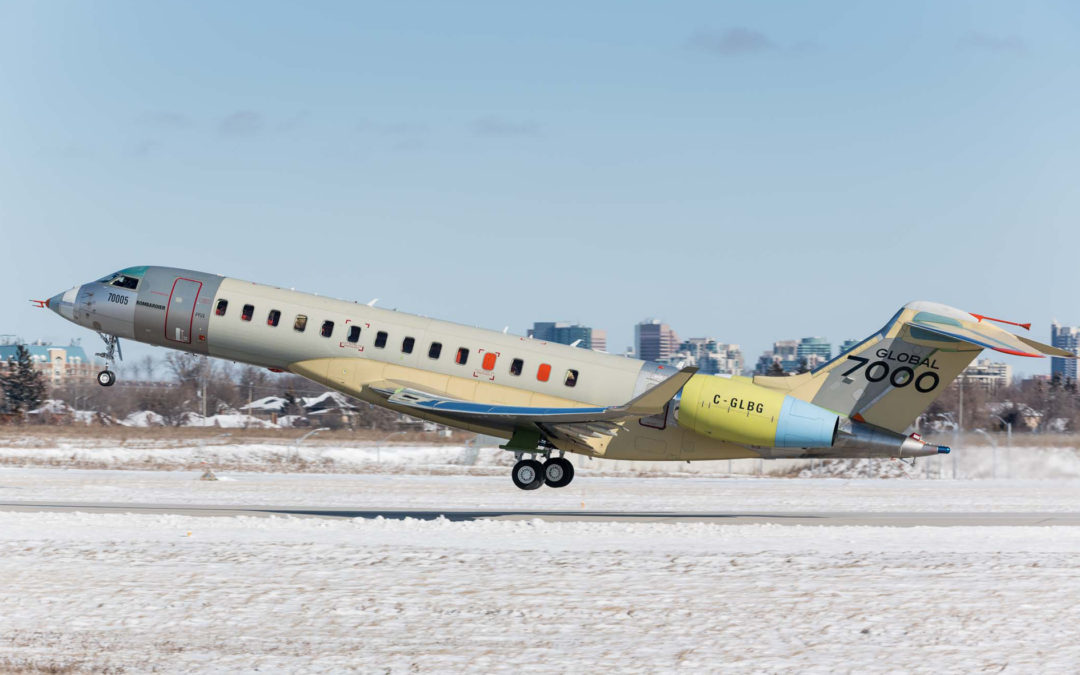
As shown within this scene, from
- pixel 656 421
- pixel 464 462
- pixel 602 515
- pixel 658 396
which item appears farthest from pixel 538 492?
pixel 658 396

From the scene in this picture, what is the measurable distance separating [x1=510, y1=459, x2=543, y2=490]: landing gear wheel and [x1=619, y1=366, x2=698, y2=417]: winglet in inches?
167

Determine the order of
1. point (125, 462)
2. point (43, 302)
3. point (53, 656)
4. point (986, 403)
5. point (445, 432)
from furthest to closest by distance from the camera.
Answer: point (986, 403) → point (445, 432) → point (125, 462) → point (43, 302) → point (53, 656)

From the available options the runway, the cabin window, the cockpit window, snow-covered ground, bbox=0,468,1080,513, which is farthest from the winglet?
the cockpit window

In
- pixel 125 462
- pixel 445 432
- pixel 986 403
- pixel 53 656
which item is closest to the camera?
pixel 53 656

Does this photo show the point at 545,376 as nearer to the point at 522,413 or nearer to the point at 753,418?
the point at 522,413

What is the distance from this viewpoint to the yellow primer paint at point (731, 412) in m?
30.0

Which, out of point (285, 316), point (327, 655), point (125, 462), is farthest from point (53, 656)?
point (125, 462)

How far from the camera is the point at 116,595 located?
19703 millimetres

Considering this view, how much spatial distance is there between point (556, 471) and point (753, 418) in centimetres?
538

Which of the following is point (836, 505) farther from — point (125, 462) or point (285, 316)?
point (125, 462)

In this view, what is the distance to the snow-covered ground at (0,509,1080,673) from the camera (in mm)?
16156

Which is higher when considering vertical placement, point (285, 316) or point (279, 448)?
point (285, 316)

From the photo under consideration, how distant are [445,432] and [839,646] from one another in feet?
182

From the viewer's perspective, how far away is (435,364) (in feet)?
101
